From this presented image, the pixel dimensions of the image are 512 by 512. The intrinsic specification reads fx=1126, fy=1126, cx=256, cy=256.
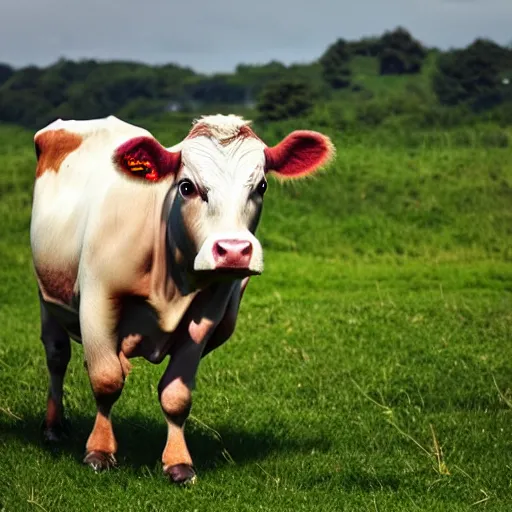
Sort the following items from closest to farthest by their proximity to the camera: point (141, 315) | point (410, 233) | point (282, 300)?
1. point (141, 315)
2. point (282, 300)
3. point (410, 233)

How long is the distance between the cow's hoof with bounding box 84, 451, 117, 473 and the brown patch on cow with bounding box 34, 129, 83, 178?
188cm

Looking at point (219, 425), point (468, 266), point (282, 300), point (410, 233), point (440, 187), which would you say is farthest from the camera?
point (440, 187)

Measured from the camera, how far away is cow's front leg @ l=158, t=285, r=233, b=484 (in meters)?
6.39

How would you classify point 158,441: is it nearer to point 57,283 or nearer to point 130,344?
point 130,344

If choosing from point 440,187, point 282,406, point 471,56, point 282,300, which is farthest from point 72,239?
point 471,56

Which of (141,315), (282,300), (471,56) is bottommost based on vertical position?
(282,300)

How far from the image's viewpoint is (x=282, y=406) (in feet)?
27.5

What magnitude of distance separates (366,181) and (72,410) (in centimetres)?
1412

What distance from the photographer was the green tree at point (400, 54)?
117ft

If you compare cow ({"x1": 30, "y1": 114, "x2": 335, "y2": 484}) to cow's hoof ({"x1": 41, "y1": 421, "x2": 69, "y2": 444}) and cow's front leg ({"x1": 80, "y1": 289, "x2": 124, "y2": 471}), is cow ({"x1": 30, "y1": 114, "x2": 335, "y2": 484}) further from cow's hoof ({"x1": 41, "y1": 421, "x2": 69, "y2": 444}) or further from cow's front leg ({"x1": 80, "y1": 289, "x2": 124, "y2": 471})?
cow's hoof ({"x1": 41, "y1": 421, "x2": 69, "y2": 444})

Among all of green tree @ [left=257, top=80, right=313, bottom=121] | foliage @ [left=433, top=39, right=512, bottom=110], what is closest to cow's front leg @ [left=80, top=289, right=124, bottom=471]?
green tree @ [left=257, top=80, right=313, bottom=121]

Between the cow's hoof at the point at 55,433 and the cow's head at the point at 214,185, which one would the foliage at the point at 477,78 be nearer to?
the cow's hoof at the point at 55,433

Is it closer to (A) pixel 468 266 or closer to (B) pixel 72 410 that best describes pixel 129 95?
(A) pixel 468 266

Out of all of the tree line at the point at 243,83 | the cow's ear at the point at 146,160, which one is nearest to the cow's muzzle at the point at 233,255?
the cow's ear at the point at 146,160
